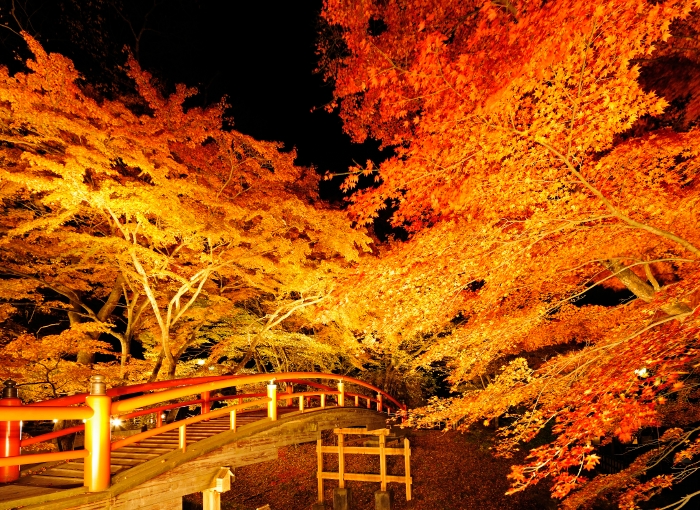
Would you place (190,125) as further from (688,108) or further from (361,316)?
(688,108)

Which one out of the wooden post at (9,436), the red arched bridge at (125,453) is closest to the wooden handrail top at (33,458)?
the red arched bridge at (125,453)

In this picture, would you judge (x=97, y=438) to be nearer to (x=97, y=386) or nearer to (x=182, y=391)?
(x=97, y=386)

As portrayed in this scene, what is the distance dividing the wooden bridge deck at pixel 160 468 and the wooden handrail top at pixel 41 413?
726 millimetres

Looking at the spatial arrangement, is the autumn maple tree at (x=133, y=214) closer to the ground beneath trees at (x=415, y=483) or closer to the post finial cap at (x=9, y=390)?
the post finial cap at (x=9, y=390)

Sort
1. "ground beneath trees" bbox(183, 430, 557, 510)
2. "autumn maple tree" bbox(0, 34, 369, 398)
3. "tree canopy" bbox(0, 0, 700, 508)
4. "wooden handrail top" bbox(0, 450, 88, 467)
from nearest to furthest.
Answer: "wooden handrail top" bbox(0, 450, 88, 467)
"tree canopy" bbox(0, 0, 700, 508)
"autumn maple tree" bbox(0, 34, 369, 398)
"ground beneath trees" bbox(183, 430, 557, 510)

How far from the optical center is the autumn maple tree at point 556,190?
4938mm

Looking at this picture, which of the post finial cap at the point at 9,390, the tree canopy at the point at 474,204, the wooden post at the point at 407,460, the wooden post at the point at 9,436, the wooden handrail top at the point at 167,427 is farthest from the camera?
the wooden post at the point at 407,460

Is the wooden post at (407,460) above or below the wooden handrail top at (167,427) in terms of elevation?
below

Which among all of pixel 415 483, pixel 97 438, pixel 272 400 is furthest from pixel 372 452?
pixel 97 438

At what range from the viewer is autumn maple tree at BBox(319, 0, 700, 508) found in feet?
16.2

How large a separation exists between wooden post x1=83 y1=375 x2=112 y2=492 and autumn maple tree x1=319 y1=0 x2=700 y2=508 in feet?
14.2

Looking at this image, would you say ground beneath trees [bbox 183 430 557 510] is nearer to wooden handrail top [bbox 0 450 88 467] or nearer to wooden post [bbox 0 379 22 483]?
wooden post [bbox 0 379 22 483]

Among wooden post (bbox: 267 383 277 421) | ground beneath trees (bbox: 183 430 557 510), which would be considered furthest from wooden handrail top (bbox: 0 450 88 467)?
ground beneath trees (bbox: 183 430 557 510)

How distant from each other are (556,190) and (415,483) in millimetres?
12587
